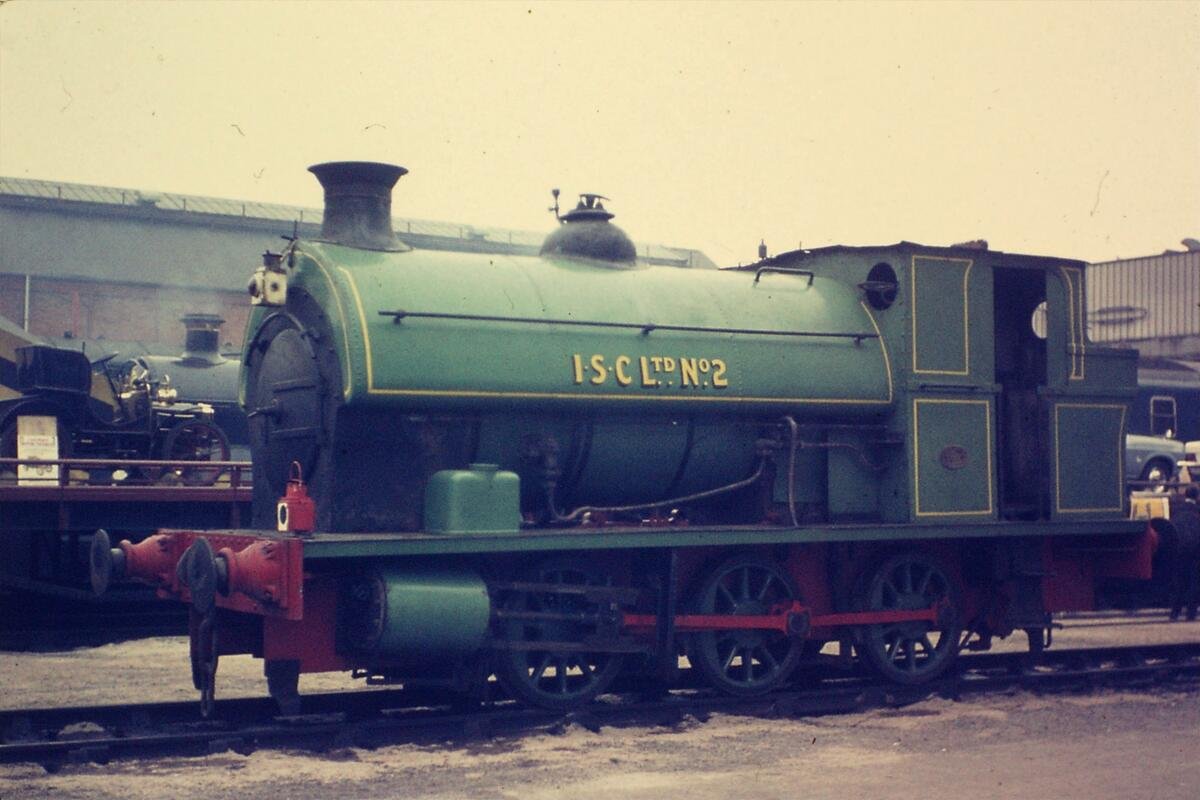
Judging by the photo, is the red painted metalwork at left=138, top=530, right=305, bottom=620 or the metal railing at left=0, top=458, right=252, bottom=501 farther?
the metal railing at left=0, top=458, right=252, bottom=501

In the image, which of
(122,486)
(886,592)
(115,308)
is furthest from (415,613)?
(115,308)

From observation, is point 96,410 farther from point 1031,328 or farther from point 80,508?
point 1031,328

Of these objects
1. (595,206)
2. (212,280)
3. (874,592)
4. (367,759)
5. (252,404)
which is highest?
(212,280)

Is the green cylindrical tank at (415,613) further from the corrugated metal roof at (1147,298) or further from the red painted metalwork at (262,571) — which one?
the corrugated metal roof at (1147,298)

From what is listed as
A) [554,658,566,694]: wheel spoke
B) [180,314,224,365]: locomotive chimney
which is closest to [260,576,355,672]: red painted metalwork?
[554,658,566,694]: wheel spoke

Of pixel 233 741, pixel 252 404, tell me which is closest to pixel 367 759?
pixel 233 741

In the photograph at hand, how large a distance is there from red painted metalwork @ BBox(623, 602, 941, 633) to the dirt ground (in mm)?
746

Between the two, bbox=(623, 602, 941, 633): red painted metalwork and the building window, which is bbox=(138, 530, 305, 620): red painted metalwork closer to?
bbox=(623, 602, 941, 633): red painted metalwork

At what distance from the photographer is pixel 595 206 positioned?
11.9 metres

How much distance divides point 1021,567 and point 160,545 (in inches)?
286

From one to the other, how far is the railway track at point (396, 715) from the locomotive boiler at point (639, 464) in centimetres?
32

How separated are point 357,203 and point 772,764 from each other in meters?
5.07

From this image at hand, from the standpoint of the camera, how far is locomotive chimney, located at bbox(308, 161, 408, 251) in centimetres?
1061

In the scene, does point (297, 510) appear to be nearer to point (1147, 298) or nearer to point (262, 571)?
point (262, 571)
